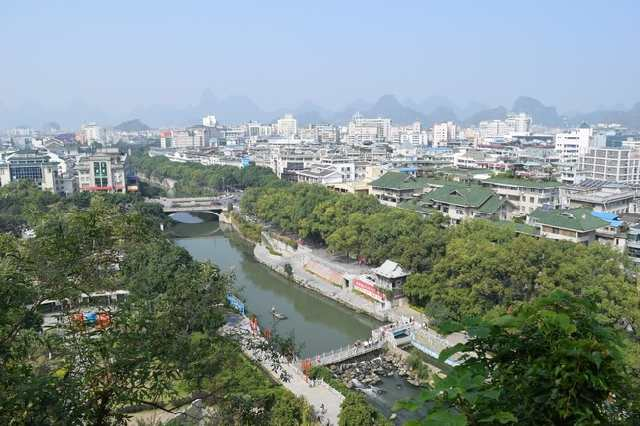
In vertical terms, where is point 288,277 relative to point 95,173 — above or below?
below

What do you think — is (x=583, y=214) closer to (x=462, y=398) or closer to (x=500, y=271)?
(x=500, y=271)

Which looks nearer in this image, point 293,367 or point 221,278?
point 221,278

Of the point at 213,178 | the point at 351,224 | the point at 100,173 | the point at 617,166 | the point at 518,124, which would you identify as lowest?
the point at 213,178

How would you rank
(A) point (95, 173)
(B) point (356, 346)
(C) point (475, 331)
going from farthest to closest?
1. (A) point (95, 173)
2. (B) point (356, 346)
3. (C) point (475, 331)

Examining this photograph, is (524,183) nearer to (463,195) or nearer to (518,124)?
(463,195)

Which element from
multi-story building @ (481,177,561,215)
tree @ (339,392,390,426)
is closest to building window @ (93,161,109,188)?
multi-story building @ (481,177,561,215)

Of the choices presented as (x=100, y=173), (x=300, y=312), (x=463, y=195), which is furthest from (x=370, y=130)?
(x=300, y=312)

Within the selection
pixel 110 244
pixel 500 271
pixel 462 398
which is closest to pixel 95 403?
pixel 110 244
